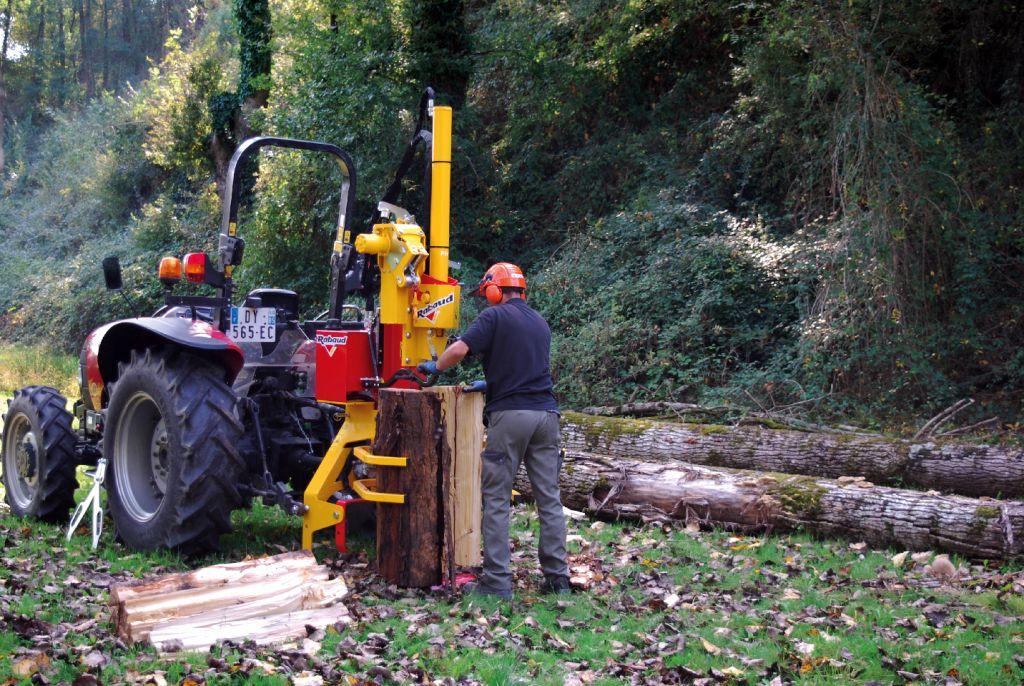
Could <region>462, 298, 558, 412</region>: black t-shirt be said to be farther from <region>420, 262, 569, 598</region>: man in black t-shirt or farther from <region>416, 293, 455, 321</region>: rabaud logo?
<region>416, 293, 455, 321</region>: rabaud logo

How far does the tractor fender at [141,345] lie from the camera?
19.9ft

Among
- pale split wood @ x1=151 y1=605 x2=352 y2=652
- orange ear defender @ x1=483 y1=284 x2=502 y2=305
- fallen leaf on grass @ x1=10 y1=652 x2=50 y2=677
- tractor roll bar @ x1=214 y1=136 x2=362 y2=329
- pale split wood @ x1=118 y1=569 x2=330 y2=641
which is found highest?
tractor roll bar @ x1=214 y1=136 x2=362 y2=329

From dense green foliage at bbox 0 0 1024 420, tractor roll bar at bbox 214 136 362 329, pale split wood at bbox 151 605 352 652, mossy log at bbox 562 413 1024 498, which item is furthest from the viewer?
dense green foliage at bbox 0 0 1024 420

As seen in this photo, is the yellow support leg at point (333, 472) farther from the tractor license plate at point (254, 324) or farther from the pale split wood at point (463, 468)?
the tractor license plate at point (254, 324)

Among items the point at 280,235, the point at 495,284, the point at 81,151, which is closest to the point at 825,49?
the point at 495,284

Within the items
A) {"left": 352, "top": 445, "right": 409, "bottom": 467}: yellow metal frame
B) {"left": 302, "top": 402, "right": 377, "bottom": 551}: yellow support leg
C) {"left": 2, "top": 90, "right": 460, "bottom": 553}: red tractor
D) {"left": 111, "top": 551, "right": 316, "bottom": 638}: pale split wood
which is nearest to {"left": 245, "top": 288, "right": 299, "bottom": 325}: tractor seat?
{"left": 2, "top": 90, "right": 460, "bottom": 553}: red tractor

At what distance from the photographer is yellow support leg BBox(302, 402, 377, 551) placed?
237 inches

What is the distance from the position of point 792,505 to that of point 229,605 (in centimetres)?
451

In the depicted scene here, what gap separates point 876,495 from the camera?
23.8 feet

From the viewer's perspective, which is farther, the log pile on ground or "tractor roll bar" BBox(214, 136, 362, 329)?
"tractor roll bar" BBox(214, 136, 362, 329)

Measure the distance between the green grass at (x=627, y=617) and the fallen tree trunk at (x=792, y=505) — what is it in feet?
0.66

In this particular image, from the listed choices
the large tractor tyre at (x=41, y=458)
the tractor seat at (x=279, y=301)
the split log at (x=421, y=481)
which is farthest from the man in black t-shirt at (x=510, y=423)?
the large tractor tyre at (x=41, y=458)

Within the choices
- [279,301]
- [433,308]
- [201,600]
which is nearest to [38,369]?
[279,301]

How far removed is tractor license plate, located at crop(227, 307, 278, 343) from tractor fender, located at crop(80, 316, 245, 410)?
0.25 meters
